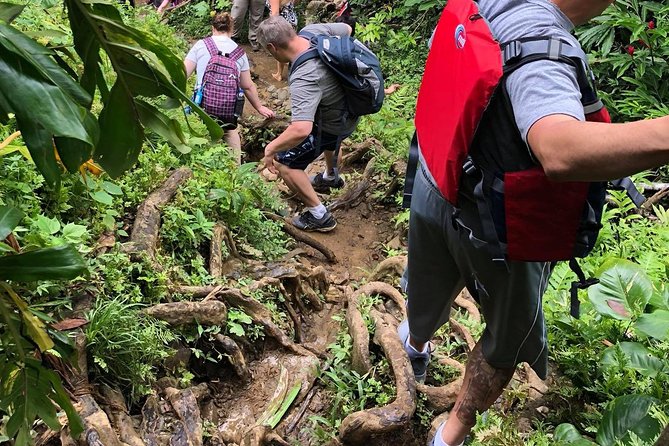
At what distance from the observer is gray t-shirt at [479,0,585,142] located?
1539 millimetres

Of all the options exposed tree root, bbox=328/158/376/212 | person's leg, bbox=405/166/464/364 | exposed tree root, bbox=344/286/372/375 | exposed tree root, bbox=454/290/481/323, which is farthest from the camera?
exposed tree root, bbox=328/158/376/212

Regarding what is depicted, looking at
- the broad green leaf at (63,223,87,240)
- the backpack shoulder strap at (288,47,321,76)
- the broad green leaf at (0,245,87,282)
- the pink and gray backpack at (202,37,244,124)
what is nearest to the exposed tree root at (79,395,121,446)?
the broad green leaf at (63,223,87,240)

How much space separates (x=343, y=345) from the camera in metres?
3.76

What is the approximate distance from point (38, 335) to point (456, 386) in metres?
2.15

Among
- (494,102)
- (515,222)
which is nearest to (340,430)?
(515,222)

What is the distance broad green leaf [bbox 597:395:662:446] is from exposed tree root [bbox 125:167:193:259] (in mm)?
2467

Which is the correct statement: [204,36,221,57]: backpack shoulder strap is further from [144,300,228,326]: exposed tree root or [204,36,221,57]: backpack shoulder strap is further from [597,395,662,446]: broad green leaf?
[597,395,662,446]: broad green leaf

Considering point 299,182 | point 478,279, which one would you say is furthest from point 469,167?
point 299,182

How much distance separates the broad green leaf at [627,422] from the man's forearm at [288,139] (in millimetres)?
2985

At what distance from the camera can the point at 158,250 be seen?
3660mm

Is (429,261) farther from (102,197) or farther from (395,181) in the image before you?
(395,181)

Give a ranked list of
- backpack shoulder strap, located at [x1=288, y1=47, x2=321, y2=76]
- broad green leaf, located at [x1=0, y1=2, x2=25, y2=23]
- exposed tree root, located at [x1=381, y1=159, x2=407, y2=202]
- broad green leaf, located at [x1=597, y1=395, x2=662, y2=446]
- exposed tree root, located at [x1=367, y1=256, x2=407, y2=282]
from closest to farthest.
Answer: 1. broad green leaf, located at [x1=0, y1=2, x2=25, y2=23]
2. broad green leaf, located at [x1=597, y1=395, x2=662, y2=446]
3. exposed tree root, located at [x1=367, y1=256, x2=407, y2=282]
4. backpack shoulder strap, located at [x1=288, y1=47, x2=321, y2=76]
5. exposed tree root, located at [x1=381, y1=159, x2=407, y2=202]

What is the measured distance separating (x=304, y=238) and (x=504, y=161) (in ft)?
11.4

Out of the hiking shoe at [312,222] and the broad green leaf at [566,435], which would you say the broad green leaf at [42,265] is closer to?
the broad green leaf at [566,435]
